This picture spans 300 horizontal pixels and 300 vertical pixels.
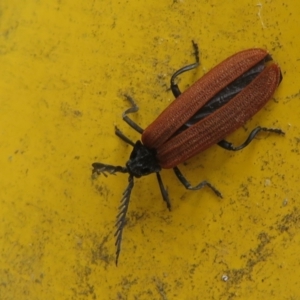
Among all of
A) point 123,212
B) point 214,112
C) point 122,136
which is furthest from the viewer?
point 122,136

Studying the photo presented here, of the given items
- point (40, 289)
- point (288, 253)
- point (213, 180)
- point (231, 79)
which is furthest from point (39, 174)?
point (288, 253)

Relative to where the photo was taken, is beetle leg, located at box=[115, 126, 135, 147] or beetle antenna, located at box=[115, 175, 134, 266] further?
beetle leg, located at box=[115, 126, 135, 147]

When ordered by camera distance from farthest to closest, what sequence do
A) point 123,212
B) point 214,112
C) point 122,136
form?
point 122,136
point 123,212
point 214,112

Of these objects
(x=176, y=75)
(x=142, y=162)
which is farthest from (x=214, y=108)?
(x=142, y=162)

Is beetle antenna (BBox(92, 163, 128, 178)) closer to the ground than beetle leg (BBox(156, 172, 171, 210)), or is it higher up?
higher up

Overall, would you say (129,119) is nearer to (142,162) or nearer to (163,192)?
(142,162)

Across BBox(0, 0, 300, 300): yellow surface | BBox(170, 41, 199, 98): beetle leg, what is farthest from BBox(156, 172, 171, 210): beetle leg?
BBox(170, 41, 199, 98): beetle leg

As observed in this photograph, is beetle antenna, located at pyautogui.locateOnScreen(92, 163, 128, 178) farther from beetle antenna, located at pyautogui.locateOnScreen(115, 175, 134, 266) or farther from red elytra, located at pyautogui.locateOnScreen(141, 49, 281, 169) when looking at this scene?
red elytra, located at pyautogui.locateOnScreen(141, 49, 281, 169)

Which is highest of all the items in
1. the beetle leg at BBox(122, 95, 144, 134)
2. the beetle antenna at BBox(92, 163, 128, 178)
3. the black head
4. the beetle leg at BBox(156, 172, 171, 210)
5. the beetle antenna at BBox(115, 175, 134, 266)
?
the beetle leg at BBox(122, 95, 144, 134)
